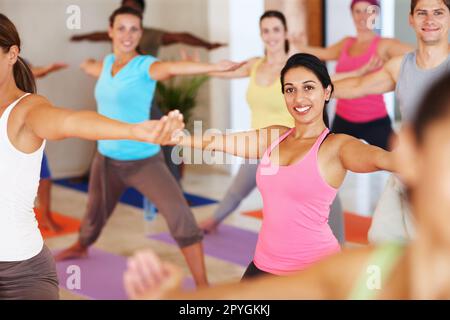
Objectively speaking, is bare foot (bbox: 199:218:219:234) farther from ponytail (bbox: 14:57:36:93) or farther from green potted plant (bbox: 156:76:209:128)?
ponytail (bbox: 14:57:36:93)

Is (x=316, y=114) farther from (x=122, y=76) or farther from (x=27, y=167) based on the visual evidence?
(x=122, y=76)

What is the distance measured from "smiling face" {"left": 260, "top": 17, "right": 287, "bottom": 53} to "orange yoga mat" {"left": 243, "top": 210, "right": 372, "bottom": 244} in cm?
Result: 123

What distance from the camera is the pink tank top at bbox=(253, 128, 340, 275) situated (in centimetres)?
248

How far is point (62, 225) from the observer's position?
5.39m

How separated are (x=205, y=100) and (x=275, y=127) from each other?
440 centimetres

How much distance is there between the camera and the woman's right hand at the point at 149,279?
98 cm

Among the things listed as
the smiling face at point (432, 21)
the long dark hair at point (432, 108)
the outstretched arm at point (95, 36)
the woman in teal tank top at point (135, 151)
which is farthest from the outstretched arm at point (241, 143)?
the outstretched arm at point (95, 36)

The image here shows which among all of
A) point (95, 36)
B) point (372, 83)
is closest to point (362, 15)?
point (372, 83)

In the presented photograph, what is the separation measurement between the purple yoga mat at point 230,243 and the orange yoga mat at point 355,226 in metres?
0.47

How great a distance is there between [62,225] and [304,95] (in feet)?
10.2

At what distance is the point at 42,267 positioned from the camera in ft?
7.34

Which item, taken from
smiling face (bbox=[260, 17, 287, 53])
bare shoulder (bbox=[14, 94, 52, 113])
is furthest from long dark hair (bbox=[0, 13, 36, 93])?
smiling face (bbox=[260, 17, 287, 53])

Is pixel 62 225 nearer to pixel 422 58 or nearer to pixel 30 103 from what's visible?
pixel 422 58
